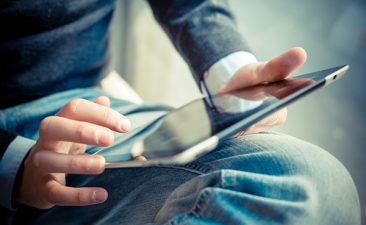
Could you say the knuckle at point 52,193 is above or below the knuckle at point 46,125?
below

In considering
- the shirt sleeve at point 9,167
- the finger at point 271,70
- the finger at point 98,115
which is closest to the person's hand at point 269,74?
the finger at point 271,70

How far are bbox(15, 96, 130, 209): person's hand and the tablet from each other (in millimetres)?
23

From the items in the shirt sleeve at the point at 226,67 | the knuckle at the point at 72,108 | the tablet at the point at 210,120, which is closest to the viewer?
the tablet at the point at 210,120

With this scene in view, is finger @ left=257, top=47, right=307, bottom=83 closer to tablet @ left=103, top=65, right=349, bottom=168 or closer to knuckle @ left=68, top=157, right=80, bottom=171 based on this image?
tablet @ left=103, top=65, right=349, bottom=168

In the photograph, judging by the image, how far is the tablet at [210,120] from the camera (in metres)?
0.21

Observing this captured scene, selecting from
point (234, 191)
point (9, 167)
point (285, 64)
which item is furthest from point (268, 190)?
point (9, 167)

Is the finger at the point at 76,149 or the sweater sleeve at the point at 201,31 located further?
the sweater sleeve at the point at 201,31

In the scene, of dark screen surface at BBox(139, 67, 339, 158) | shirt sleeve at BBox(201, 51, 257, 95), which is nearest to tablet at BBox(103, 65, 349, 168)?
dark screen surface at BBox(139, 67, 339, 158)

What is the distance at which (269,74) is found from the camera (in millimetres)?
344

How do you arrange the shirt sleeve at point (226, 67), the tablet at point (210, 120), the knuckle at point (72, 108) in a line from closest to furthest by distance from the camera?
the tablet at point (210, 120), the knuckle at point (72, 108), the shirt sleeve at point (226, 67)

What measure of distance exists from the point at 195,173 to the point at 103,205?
0.36 feet

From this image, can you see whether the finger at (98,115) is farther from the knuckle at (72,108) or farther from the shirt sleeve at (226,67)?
the shirt sleeve at (226,67)

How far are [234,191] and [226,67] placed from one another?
233 mm

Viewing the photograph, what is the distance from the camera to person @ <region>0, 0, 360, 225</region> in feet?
0.84
